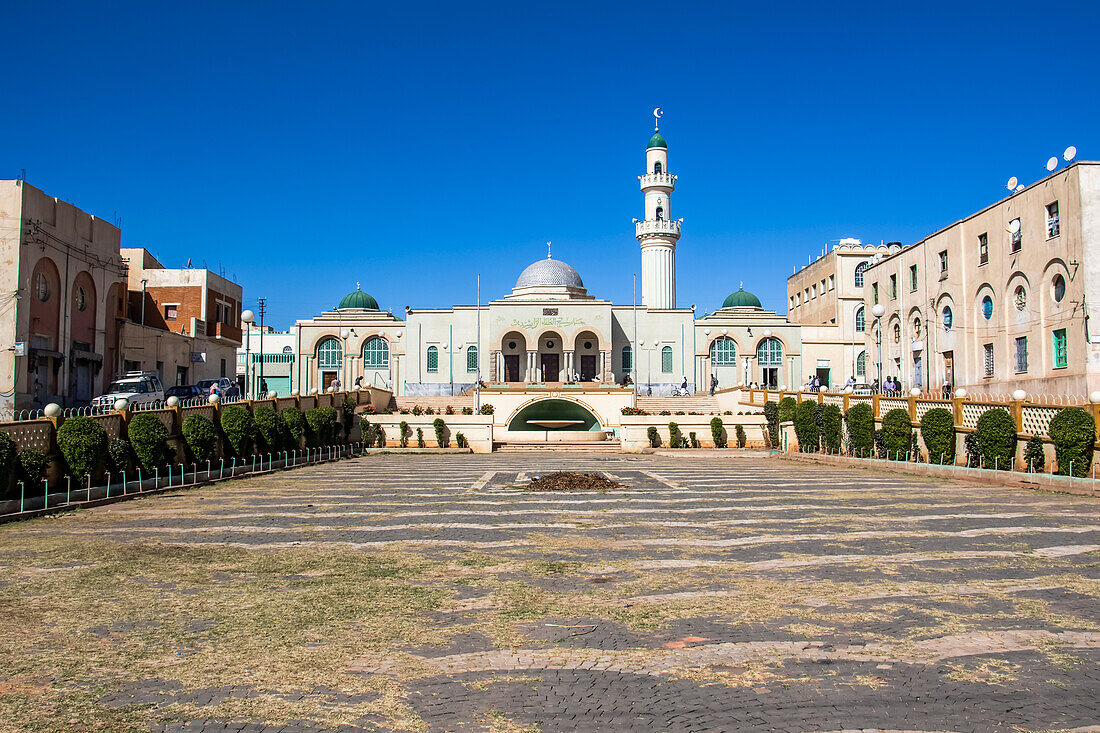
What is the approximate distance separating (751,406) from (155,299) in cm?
2806

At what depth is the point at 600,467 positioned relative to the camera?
19.9 m

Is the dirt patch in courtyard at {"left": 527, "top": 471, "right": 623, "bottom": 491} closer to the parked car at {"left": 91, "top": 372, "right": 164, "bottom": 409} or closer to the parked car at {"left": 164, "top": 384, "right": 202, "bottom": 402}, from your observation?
the parked car at {"left": 91, "top": 372, "right": 164, "bottom": 409}

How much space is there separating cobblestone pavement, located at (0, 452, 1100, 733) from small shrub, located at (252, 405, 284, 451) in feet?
27.6

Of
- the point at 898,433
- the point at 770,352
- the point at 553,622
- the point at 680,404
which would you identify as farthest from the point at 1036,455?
the point at 770,352

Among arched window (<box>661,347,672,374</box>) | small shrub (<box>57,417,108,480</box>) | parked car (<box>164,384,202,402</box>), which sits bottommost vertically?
small shrub (<box>57,417,108,480</box>)

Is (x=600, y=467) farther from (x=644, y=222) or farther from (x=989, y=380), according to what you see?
(x=644, y=222)

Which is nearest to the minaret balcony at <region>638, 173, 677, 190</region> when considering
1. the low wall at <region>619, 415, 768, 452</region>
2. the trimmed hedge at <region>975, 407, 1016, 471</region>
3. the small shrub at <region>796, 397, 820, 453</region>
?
the low wall at <region>619, 415, 768, 452</region>

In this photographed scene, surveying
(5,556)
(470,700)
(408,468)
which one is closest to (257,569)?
(5,556)

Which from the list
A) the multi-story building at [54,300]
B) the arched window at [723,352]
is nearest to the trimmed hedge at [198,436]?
the multi-story building at [54,300]

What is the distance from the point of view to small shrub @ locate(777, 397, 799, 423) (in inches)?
1030

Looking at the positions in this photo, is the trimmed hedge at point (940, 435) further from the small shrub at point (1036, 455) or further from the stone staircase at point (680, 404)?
the stone staircase at point (680, 404)

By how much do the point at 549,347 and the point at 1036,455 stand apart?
106 ft

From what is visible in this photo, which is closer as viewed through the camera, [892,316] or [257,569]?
[257,569]

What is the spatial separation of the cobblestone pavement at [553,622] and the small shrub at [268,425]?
8.42m
